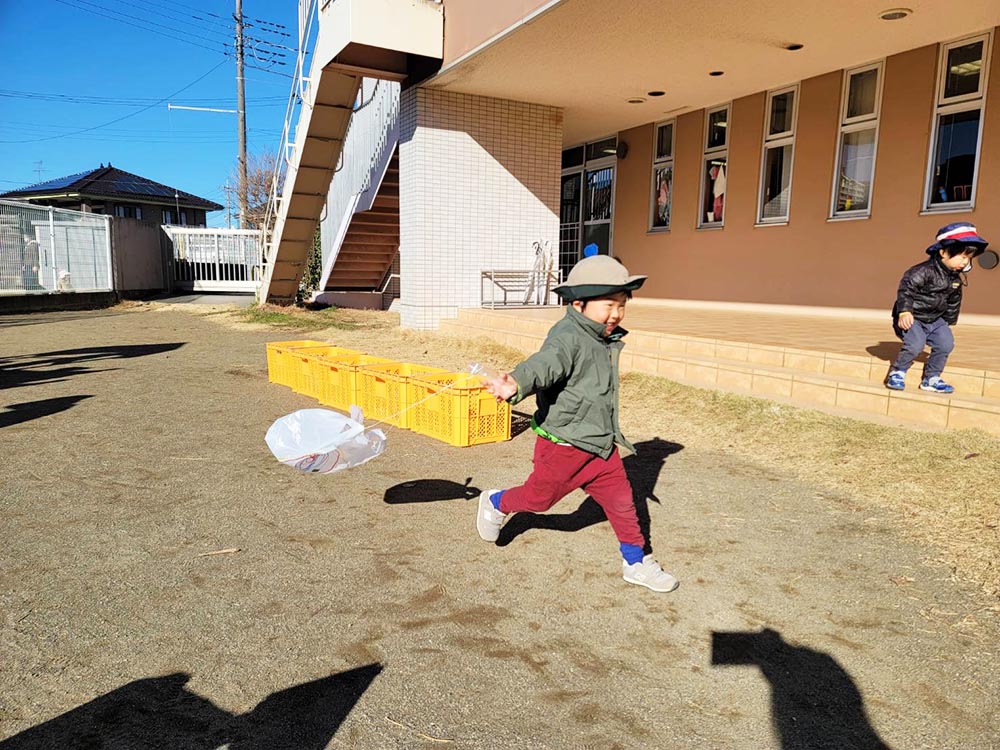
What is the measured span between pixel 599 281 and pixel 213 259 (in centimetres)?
2764

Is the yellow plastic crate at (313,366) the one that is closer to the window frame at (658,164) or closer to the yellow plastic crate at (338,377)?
the yellow plastic crate at (338,377)

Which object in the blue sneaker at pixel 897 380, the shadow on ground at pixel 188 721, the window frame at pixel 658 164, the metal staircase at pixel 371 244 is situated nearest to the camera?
the shadow on ground at pixel 188 721

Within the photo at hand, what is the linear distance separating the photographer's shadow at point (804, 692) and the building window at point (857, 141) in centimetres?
996

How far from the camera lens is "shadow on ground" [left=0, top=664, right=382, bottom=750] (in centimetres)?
211

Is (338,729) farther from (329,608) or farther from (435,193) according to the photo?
(435,193)

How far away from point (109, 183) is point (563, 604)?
5483 cm

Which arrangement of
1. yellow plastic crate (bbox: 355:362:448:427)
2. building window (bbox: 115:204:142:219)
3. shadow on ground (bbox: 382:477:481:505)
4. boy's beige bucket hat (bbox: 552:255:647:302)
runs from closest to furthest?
boy's beige bucket hat (bbox: 552:255:647:302), shadow on ground (bbox: 382:477:481:505), yellow plastic crate (bbox: 355:362:448:427), building window (bbox: 115:204:142:219)

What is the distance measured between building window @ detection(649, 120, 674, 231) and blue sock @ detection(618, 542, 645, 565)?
12359 mm

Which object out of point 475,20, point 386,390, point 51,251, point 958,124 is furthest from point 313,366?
point 51,251

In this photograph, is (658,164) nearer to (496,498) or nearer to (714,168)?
(714,168)

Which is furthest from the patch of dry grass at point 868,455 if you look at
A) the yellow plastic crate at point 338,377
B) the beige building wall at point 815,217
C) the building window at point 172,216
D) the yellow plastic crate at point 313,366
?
the building window at point 172,216

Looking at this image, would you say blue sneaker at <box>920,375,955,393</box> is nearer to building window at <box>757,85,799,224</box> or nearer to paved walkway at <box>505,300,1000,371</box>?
paved walkway at <box>505,300,1000,371</box>

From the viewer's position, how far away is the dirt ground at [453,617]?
7.34ft

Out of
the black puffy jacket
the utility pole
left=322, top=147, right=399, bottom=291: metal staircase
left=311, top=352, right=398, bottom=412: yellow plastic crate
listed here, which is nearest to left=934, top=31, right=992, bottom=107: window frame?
the black puffy jacket
